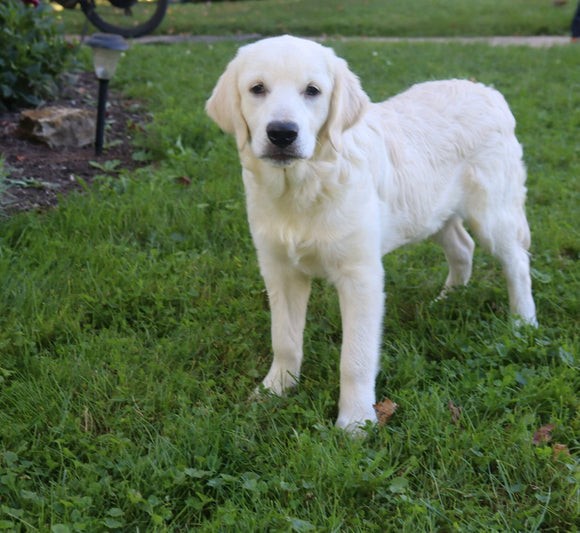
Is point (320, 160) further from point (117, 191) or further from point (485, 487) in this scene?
point (117, 191)

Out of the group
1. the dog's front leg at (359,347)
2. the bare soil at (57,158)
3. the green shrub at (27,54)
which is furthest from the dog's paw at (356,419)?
the green shrub at (27,54)

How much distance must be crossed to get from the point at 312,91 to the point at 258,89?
207mm

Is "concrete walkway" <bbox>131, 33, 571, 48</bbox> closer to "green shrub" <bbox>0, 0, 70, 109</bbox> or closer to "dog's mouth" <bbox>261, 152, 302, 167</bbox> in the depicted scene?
"green shrub" <bbox>0, 0, 70, 109</bbox>

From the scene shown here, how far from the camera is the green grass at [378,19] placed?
1371cm

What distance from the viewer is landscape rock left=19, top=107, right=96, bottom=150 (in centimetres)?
555

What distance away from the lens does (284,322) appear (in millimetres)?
3131

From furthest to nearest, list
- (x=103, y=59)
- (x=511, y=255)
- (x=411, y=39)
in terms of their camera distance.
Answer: (x=411, y=39) → (x=103, y=59) → (x=511, y=255)

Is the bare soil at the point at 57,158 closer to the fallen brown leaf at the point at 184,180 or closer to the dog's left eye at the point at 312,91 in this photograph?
the fallen brown leaf at the point at 184,180

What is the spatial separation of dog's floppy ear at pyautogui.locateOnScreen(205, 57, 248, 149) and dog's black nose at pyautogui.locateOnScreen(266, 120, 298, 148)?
0.28 m

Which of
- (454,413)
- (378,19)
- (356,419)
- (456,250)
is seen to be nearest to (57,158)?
(456,250)

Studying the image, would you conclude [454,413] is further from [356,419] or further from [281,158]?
[281,158]

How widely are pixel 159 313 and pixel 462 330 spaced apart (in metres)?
1.52

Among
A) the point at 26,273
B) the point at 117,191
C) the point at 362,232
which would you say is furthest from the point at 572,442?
the point at 117,191

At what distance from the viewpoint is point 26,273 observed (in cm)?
378
